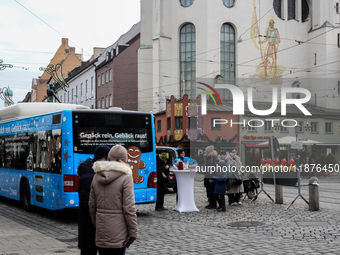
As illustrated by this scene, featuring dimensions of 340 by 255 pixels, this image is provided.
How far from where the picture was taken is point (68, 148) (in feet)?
36.7

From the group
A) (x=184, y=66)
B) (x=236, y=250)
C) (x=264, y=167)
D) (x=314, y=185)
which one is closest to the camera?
(x=236, y=250)

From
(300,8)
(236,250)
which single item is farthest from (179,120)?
(236,250)

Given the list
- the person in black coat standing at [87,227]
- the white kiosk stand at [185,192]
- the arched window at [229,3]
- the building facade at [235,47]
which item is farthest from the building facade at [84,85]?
the person in black coat standing at [87,227]

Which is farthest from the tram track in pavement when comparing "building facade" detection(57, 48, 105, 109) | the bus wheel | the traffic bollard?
"building facade" detection(57, 48, 105, 109)

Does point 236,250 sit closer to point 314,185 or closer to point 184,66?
point 314,185

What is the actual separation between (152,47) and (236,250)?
5442 cm

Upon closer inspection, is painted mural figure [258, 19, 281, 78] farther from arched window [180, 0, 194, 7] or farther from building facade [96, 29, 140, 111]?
building facade [96, 29, 140, 111]

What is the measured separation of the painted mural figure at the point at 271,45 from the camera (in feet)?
188

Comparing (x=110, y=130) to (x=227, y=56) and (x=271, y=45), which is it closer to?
(x=227, y=56)

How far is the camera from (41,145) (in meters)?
12.5

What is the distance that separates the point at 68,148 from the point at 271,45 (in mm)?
49596

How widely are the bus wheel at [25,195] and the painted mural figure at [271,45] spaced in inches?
1840

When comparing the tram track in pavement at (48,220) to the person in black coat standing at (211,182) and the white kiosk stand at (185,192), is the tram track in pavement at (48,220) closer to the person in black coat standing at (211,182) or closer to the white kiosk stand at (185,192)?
the white kiosk stand at (185,192)

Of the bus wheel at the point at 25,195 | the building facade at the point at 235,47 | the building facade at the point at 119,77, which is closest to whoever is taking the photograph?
the bus wheel at the point at 25,195
